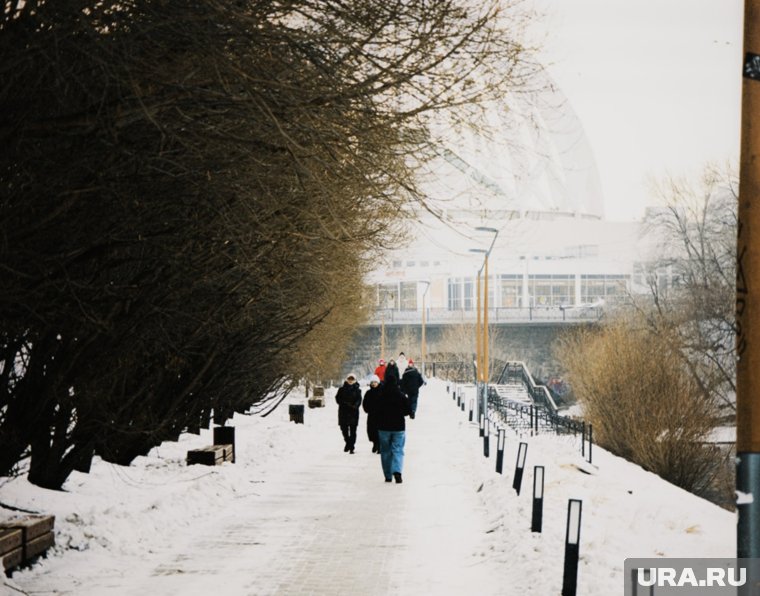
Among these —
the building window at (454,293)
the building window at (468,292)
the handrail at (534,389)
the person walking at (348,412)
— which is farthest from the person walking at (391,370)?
the building window at (454,293)

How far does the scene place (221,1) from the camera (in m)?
7.04

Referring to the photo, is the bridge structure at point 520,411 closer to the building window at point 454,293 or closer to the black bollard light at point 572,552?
the black bollard light at point 572,552

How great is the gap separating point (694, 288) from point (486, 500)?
95.3 ft

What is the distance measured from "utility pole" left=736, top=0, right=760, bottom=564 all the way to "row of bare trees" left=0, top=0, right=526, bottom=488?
106 inches

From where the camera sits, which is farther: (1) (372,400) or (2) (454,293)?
(2) (454,293)

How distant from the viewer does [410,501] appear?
587 inches

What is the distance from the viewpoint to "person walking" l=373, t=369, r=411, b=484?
56.0 ft

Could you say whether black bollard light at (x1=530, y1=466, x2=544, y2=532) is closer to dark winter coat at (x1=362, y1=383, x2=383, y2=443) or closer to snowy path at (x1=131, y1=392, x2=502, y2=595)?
snowy path at (x1=131, y1=392, x2=502, y2=595)

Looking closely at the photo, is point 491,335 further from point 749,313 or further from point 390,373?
point 749,313

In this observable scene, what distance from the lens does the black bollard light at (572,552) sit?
8.68m

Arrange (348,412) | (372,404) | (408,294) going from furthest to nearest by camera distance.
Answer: (408,294)
(348,412)
(372,404)

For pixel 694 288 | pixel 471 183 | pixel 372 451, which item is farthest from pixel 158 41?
pixel 694 288

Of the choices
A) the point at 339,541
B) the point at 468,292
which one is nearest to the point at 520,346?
the point at 468,292

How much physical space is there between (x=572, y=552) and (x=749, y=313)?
4033mm
